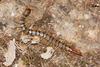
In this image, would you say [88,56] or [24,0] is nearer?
[88,56]

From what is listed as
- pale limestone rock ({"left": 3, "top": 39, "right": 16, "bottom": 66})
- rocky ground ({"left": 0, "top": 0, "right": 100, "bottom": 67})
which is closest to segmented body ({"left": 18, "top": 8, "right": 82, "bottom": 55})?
rocky ground ({"left": 0, "top": 0, "right": 100, "bottom": 67})

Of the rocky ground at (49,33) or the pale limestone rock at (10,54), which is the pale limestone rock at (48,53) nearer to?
the rocky ground at (49,33)

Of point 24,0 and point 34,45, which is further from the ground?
point 24,0

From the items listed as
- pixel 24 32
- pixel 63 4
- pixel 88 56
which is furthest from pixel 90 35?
pixel 24 32

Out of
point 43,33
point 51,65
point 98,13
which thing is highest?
point 98,13

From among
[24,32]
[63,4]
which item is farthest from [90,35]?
[24,32]

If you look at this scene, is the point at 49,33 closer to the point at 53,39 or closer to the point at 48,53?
the point at 53,39

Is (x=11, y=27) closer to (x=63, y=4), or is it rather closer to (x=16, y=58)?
(x=16, y=58)

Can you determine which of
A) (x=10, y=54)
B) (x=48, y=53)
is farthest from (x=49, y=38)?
(x=10, y=54)
